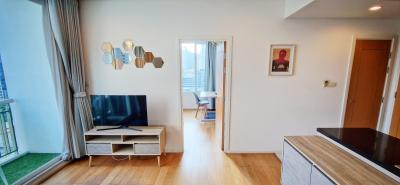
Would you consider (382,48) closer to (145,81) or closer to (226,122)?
(226,122)

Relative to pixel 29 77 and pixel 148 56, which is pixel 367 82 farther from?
pixel 29 77

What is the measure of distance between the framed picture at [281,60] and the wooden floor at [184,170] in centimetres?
143

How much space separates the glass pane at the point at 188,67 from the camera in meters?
6.04

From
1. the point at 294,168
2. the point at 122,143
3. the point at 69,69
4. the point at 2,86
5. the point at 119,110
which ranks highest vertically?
the point at 69,69

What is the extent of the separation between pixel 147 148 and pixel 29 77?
2.08 m

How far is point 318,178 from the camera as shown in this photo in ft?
4.52

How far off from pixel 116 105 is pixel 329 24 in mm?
3543

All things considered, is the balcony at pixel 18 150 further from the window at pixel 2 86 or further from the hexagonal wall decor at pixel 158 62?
the hexagonal wall decor at pixel 158 62

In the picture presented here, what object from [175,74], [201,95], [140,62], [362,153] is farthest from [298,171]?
[201,95]

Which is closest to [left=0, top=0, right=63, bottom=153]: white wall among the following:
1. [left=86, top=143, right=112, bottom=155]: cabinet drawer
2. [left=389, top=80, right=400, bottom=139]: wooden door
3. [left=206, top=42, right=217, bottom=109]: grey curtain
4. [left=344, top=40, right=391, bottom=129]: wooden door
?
[left=86, top=143, right=112, bottom=155]: cabinet drawer

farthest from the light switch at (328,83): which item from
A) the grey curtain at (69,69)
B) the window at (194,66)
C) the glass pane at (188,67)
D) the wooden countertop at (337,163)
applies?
the glass pane at (188,67)

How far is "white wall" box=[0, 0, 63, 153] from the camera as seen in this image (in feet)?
8.21

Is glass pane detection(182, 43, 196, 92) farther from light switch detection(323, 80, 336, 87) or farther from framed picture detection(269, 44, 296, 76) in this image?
light switch detection(323, 80, 336, 87)

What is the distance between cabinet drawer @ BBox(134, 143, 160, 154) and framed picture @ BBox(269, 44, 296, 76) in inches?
85.3
